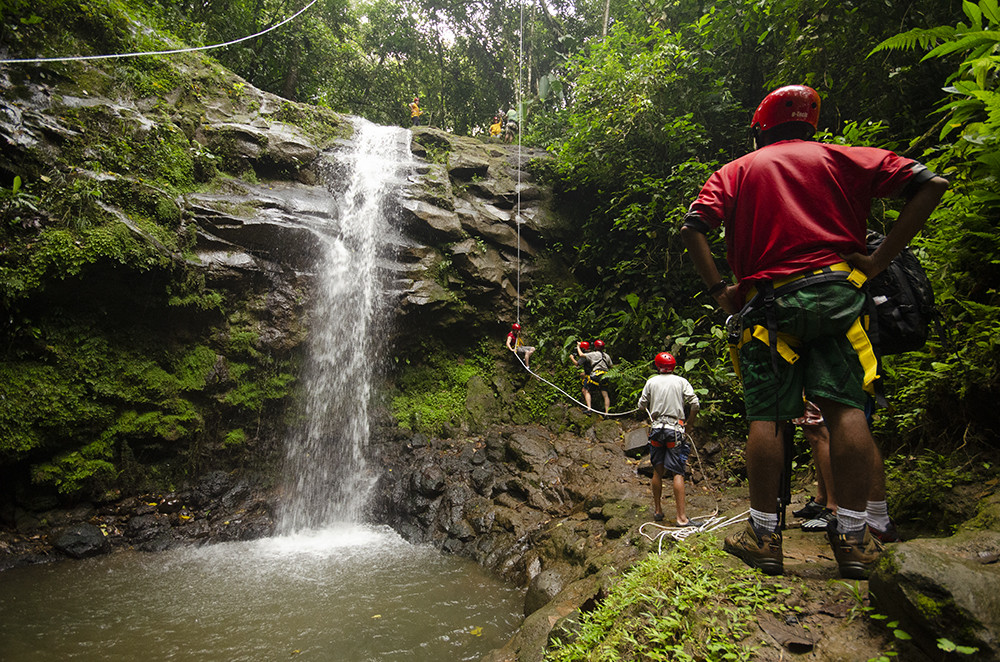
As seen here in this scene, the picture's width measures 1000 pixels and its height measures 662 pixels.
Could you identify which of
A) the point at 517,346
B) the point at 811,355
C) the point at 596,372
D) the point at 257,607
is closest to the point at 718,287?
the point at 811,355

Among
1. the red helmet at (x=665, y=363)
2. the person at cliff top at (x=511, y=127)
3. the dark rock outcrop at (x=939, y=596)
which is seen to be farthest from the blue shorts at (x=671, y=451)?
the person at cliff top at (x=511, y=127)

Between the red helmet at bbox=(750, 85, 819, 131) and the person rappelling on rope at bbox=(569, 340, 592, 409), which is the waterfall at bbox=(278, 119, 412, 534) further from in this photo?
the red helmet at bbox=(750, 85, 819, 131)

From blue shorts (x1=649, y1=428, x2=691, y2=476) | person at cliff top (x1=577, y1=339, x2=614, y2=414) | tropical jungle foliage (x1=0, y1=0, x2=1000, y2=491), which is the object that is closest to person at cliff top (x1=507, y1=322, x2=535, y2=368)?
tropical jungle foliage (x1=0, y1=0, x2=1000, y2=491)

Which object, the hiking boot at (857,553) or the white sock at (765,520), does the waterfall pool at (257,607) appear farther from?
the hiking boot at (857,553)

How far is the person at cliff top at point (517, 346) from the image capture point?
9.53 metres

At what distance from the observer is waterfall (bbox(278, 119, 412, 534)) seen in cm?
767

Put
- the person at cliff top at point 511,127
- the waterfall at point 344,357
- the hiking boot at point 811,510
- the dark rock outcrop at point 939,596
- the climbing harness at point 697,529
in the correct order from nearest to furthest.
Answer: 1. the dark rock outcrop at point 939,596
2. the hiking boot at point 811,510
3. the climbing harness at point 697,529
4. the waterfall at point 344,357
5. the person at cliff top at point 511,127

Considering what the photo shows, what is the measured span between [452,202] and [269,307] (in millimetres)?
4563

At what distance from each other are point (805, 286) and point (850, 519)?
3.46ft

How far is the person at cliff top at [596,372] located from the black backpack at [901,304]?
6.41 meters

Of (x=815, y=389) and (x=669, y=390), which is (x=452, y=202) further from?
(x=815, y=389)

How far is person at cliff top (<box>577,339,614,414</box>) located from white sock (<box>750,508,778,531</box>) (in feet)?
20.8

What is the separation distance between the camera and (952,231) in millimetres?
2980

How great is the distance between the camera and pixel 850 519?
1986 mm
